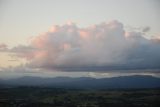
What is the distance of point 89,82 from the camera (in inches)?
270

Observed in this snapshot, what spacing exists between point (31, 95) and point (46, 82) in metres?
0.44

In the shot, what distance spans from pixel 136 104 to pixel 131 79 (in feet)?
1.85

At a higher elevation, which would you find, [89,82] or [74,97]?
[89,82]

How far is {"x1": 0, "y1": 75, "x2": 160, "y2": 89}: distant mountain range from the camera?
22.2ft

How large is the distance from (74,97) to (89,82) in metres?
0.47

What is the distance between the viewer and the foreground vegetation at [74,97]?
676 centimetres

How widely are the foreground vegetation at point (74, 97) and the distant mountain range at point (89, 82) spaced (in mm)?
109

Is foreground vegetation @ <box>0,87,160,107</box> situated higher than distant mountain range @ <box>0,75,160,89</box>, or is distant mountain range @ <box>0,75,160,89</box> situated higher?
distant mountain range @ <box>0,75,160,89</box>

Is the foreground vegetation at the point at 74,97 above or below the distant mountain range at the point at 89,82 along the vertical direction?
below

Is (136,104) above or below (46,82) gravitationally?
below

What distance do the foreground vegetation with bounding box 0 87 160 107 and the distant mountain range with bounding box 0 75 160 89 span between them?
11 cm

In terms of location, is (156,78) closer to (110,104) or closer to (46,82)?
(110,104)

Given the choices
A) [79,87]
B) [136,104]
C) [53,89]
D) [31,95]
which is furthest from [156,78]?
[31,95]

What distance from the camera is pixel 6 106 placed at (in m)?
6.73
